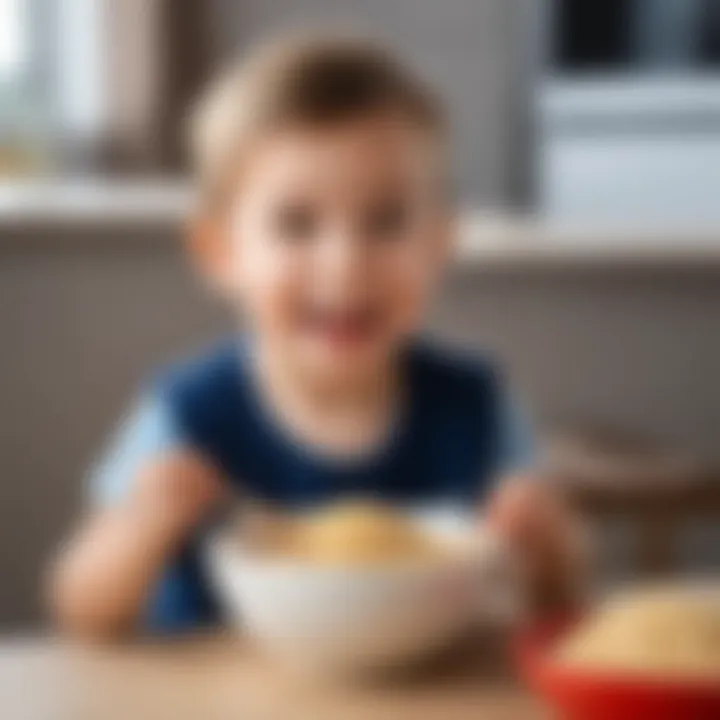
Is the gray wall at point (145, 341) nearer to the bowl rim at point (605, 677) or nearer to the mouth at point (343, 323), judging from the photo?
the mouth at point (343, 323)

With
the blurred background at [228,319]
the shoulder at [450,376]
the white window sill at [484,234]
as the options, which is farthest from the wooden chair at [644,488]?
the shoulder at [450,376]

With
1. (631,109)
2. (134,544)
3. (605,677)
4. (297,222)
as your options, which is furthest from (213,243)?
(631,109)

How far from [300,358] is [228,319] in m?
0.56

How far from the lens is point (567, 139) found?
5.64ft

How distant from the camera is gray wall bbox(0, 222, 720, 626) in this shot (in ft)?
4.57

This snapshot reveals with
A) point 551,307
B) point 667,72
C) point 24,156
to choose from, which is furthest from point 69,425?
point 667,72

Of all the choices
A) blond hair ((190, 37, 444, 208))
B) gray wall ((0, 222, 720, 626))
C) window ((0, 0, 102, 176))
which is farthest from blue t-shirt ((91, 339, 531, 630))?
window ((0, 0, 102, 176))

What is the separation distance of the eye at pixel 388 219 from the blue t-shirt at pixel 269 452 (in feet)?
0.42

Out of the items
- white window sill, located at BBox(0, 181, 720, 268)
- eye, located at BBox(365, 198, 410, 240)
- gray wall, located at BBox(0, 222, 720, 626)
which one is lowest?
gray wall, located at BBox(0, 222, 720, 626)

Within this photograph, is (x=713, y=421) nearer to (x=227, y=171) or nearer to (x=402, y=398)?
(x=402, y=398)

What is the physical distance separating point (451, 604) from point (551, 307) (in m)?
0.75

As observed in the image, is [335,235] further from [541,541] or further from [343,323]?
[541,541]

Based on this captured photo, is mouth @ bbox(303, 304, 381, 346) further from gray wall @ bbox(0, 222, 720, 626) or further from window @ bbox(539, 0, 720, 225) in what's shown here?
window @ bbox(539, 0, 720, 225)

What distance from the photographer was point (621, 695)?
0.56 meters
